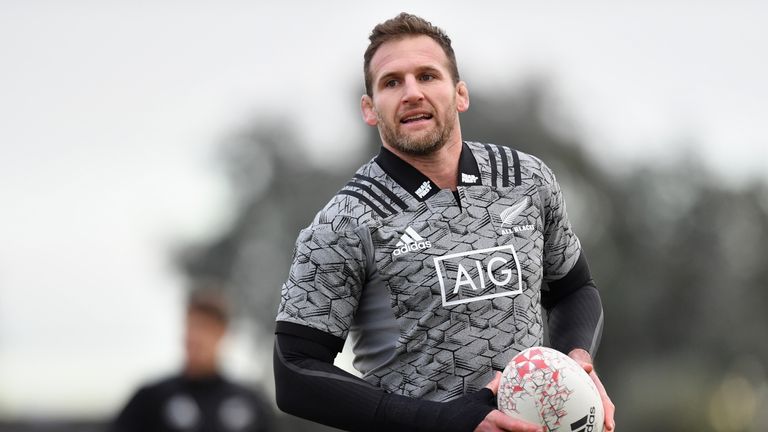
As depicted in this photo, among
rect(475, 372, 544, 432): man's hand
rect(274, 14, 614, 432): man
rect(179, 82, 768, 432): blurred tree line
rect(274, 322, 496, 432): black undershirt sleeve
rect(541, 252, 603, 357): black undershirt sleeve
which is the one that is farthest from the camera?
rect(179, 82, 768, 432): blurred tree line

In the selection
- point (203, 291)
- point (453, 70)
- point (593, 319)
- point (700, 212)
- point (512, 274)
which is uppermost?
point (453, 70)

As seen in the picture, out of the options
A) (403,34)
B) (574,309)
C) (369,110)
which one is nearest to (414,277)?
(369,110)

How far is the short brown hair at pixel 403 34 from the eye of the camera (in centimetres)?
600

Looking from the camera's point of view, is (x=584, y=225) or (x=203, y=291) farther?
(x=584, y=225)

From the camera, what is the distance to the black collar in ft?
19.0

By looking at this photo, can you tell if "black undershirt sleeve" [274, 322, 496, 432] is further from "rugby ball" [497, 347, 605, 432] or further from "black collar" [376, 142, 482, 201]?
"black collar" [376, 142, 482, 201]

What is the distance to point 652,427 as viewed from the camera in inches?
1512

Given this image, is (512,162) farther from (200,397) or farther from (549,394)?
(200,397)

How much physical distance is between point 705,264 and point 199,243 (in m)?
18.9

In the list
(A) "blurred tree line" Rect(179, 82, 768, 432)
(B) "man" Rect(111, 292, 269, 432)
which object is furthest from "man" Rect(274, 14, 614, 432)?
(A) "blurred tree line" Rect(179, 82, 768, 432)

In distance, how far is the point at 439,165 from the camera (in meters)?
5.88

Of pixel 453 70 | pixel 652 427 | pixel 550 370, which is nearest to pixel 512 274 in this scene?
pixel 550 370

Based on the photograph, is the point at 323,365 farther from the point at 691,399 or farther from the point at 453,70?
the point at 691,399

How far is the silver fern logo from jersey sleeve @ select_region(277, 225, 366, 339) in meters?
0.64
